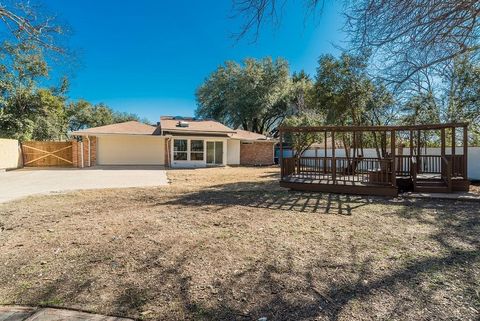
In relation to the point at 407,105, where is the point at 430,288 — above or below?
below

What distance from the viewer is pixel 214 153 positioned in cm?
1970

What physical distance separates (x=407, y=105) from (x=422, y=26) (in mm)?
11112

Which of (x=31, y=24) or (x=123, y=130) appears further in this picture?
(x=123, y=130)

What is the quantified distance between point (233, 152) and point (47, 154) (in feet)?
42.0

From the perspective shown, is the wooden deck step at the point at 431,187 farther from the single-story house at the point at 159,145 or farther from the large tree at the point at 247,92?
the large tree at the point at 247,92

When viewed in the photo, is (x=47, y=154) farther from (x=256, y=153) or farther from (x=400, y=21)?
(x=400, y=21)

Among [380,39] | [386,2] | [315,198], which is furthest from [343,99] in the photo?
[386,2]

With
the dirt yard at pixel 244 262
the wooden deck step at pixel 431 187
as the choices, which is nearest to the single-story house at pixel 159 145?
the dirt yard at pixel 244 262

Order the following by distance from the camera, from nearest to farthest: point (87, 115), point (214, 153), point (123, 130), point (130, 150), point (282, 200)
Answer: point (282, 200), point (123, 130), point (130, 150), point (214, 153), point (87, 115)

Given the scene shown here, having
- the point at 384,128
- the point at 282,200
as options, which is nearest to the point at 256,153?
the point at 384,128

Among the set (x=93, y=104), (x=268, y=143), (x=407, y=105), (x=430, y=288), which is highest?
(x=93, y=104)

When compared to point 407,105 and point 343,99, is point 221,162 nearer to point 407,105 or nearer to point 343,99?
point 343,99

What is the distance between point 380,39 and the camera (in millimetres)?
4734

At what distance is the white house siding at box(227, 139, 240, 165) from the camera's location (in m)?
21.7
